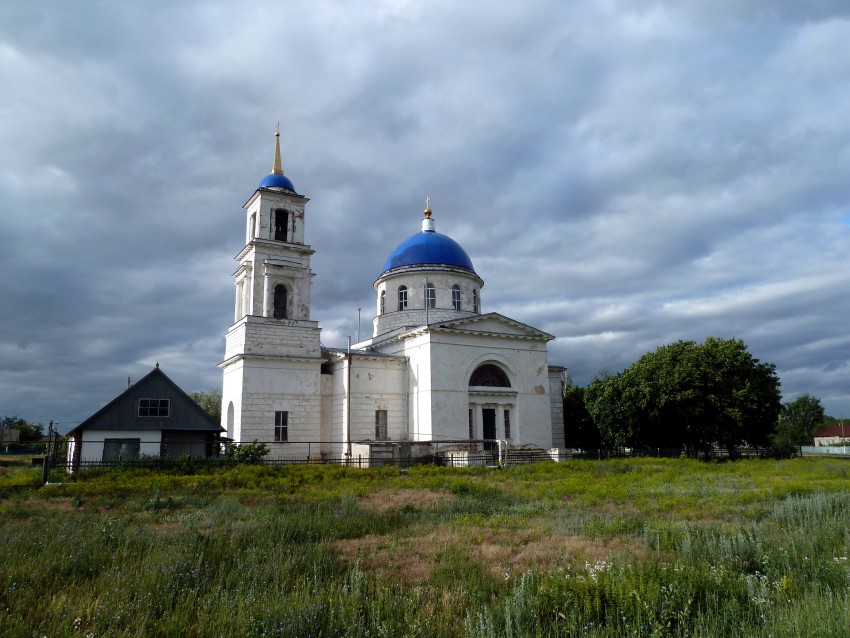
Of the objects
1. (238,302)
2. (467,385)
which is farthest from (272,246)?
(467,385)

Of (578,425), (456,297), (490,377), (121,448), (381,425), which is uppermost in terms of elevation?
(456,297)

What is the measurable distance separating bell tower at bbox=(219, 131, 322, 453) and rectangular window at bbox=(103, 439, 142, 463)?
4873mm

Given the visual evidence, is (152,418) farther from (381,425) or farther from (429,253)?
(429,253)

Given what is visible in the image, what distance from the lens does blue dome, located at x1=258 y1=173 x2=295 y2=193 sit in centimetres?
3266

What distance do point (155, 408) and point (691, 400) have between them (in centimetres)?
2919

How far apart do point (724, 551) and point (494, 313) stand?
2616 centimetres

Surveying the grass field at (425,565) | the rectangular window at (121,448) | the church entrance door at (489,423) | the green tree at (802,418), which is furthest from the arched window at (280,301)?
the green tree at (802,418)

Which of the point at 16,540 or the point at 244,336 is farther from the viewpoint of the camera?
the point at 244,336

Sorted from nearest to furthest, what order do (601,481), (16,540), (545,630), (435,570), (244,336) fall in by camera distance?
1. (545,630)
2. (435,570)
3. (16,540)
4. (601,481)
5. (244,336)

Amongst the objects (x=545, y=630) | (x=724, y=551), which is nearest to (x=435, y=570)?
(x=545, y=630)

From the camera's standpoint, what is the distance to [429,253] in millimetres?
39219

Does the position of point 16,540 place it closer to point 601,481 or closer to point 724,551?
point 724,551

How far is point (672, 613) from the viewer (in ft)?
20.2

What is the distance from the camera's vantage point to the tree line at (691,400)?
111 ft
